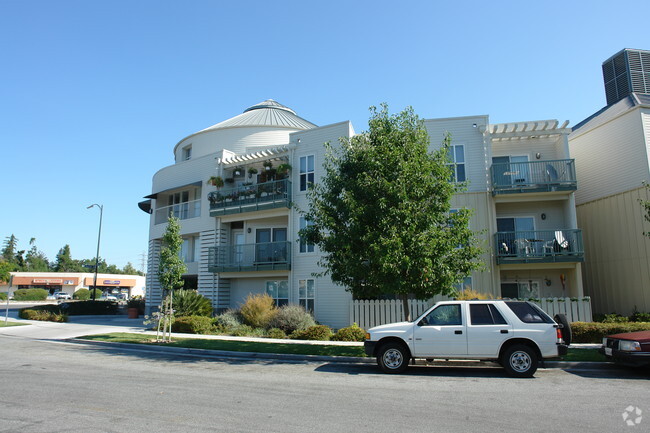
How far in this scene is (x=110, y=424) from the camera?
604 centimetres

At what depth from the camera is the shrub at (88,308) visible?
32750 millimetres

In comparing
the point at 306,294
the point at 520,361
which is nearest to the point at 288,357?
the point at 520,361

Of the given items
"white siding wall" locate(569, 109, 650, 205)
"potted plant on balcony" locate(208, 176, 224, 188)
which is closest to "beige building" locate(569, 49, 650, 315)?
"white siding wall" locate(569, 109, 650, 205)

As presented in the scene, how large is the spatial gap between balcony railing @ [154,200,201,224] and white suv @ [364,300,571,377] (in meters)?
19.5

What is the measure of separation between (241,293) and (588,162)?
778 inches

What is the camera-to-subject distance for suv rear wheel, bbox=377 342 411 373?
1034 cm

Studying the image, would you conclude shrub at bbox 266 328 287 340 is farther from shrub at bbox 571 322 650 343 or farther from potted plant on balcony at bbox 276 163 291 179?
shrub at bbox 571 322 650 343

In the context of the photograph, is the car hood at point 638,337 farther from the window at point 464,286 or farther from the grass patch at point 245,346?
the window at point 464,286

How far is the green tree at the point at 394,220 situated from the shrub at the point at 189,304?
1028 cm

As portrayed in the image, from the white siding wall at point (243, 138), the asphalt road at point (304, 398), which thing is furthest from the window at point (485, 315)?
the white siding wall at point (243, 138)

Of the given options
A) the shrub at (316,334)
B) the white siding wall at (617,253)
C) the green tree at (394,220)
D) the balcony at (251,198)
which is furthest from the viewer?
the balcony at (251,198)

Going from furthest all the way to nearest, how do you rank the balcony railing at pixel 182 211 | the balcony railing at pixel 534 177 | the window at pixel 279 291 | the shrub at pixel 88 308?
the shrub at pixel 88 308 < the balcony railing at pixel 182 211 < the window at pixel 279 291 < the balcony railing at pixel 534 177

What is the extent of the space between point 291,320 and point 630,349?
12.5 meters

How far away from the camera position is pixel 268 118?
31.3 meters
